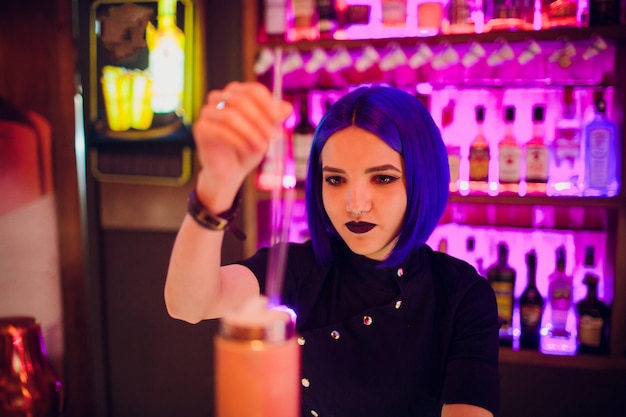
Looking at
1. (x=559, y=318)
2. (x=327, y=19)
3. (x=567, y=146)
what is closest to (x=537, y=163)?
(x=567, y=146)

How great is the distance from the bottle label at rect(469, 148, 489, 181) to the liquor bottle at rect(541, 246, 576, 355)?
40 cm

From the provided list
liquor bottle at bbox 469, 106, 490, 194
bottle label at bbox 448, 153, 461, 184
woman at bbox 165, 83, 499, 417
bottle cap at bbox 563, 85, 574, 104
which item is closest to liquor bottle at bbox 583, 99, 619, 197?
bottle cap at bbox 563, 85, 574, 104

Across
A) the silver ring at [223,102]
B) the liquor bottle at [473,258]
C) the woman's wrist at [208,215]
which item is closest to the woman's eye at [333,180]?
the woman's wrist at [208,215]

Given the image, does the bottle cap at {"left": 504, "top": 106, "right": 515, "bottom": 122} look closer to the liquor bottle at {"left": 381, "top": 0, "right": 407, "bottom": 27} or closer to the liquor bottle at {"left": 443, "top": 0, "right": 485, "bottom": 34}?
the liquor bottle at {"left": 443, "top": 0, "right": 485, "bottom": 34}

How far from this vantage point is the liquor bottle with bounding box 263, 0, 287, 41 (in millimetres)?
2062

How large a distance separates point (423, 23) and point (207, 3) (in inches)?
36.6

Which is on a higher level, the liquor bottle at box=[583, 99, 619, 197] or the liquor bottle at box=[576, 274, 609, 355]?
the liquor bottle at box=[583, 99, 619, 197]

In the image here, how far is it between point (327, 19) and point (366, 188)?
1271mm

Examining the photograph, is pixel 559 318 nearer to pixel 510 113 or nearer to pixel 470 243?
pixel 470 243

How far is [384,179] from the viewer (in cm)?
102

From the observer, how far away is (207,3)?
225 centimetres

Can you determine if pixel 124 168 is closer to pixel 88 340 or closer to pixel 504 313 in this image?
pixel 88 340

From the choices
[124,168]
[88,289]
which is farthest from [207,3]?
[88,289]

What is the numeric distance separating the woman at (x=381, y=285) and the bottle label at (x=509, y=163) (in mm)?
884
